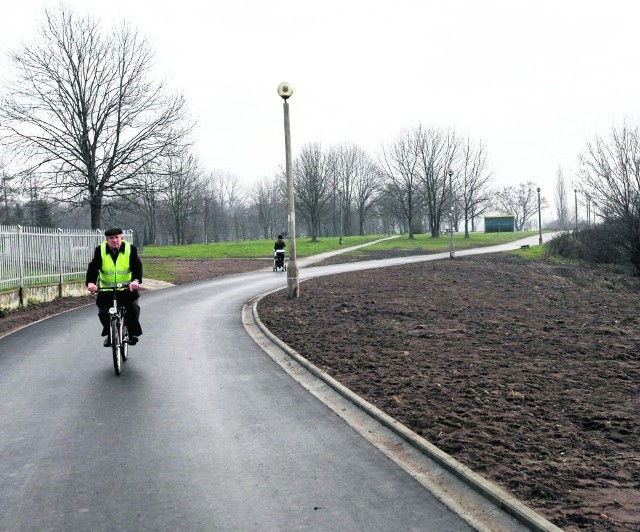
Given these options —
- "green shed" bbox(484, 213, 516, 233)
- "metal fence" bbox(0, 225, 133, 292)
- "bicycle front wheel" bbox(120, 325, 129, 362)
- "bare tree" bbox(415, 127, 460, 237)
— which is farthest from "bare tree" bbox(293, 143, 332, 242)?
"bicycle front wheel" bbox(120, 325, 129, 362)

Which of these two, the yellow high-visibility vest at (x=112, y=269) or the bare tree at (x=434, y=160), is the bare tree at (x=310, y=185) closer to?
the bare tree at (x=434, y=160)

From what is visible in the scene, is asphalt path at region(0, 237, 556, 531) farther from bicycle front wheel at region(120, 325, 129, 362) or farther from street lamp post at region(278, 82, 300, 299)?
street lamp post at region(278, 82, 300, 299)

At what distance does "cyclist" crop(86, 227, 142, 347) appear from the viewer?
8.24 metres

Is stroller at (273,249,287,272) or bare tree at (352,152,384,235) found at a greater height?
bare tree at (352,152,384,235)

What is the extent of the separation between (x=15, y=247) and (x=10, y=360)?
7.91m

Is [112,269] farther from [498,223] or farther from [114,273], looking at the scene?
[498,223]

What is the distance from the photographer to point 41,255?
17.5 m

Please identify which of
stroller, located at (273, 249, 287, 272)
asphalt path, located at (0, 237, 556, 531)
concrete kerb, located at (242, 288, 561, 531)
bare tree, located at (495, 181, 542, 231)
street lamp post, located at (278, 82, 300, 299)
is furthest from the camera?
bare tree, located at (495, 181, 542, 231)

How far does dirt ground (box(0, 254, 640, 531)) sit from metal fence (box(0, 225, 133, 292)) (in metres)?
0.95

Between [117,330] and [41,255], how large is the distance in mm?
10856

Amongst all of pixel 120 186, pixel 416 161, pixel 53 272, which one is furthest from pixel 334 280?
pixel 416 161

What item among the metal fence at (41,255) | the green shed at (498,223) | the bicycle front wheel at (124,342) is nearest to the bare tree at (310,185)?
the green shed at (498,223)

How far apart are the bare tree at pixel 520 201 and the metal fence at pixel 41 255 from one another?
103927mm

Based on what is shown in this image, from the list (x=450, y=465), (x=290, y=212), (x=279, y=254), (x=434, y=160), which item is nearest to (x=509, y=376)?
Result: (x=450, y=465)
